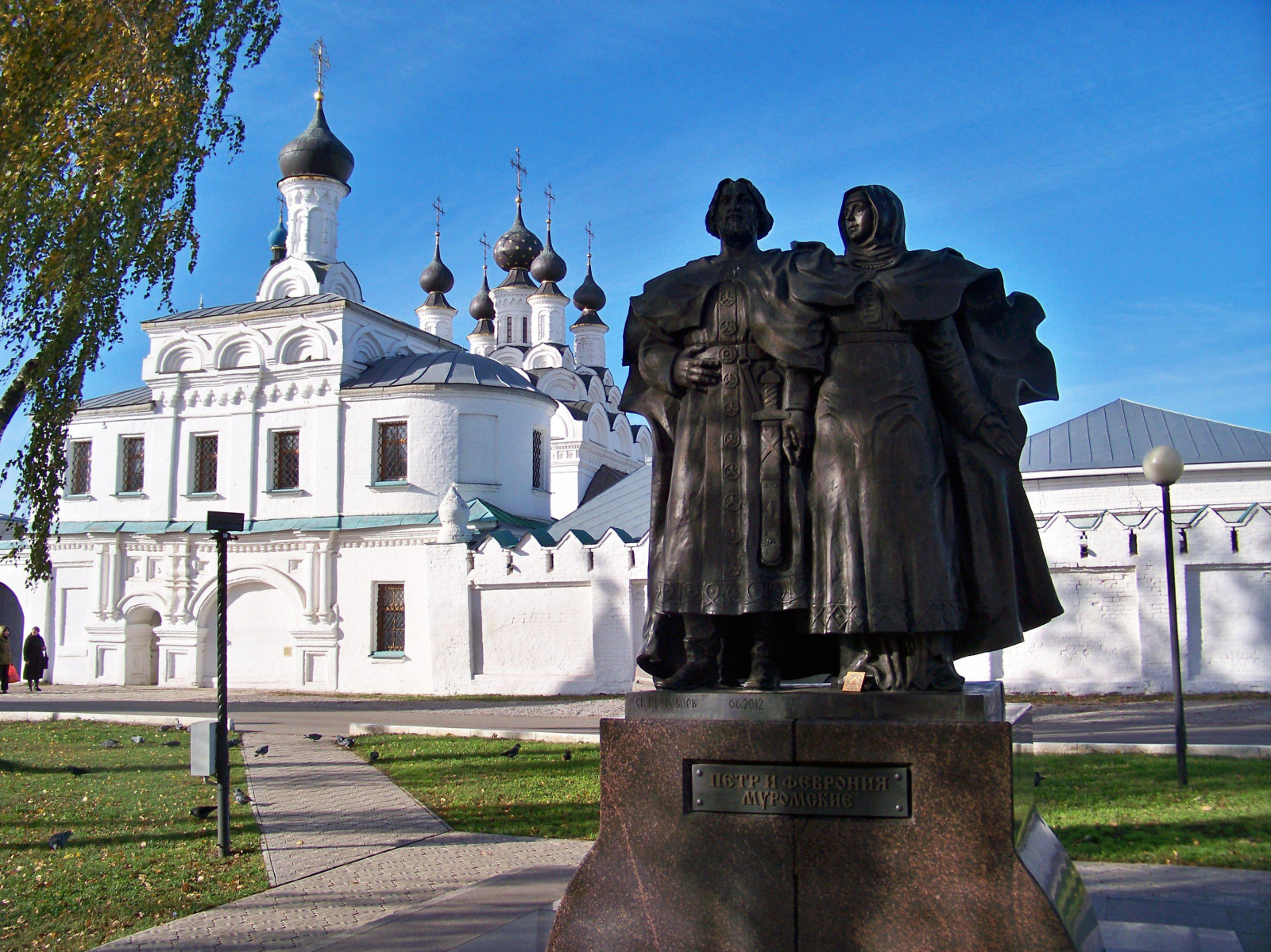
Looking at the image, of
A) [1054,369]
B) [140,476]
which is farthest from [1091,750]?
[140,476]

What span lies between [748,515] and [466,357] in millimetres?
22325

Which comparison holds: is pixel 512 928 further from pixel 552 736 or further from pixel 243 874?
pixel 552 736

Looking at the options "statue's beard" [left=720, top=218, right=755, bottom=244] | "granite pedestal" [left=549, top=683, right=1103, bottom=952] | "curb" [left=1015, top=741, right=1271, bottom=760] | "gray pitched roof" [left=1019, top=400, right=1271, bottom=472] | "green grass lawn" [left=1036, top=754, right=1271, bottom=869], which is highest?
"gray pitched roof" [left=1019, top=400, right=1271, bottom=472]

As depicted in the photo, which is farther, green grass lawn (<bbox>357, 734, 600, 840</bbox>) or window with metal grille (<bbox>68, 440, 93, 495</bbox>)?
window with metal grille (<bbox>68, 440, 93, 495</bbox>)

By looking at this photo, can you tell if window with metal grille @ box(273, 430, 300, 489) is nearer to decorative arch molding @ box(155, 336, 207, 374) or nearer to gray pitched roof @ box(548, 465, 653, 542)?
decorative arch molding @ box(155, 336, 207, 374)

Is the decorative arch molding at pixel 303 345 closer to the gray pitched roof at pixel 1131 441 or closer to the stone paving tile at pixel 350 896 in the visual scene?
the gray pitched roof at pixel 1131 441

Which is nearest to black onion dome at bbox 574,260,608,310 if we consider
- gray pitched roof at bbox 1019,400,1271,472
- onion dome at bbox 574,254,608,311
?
onion dome at bbox 574,254,608,311

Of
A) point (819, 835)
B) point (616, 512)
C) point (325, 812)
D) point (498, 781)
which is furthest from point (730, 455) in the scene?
point (616, 512)

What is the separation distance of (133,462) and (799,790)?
86.0 ft

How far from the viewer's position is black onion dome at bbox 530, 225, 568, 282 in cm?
4219

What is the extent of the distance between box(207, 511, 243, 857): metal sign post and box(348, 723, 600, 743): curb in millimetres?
5266

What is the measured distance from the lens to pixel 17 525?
13016 millimetres

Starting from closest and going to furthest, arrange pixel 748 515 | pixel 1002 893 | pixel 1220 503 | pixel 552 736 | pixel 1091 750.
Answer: pixel 1002 893 < pixel 748 515 < pixel 1091 750 < pixel 552 736 < pixel 1220 503

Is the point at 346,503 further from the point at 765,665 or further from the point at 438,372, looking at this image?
the point at 765,665
